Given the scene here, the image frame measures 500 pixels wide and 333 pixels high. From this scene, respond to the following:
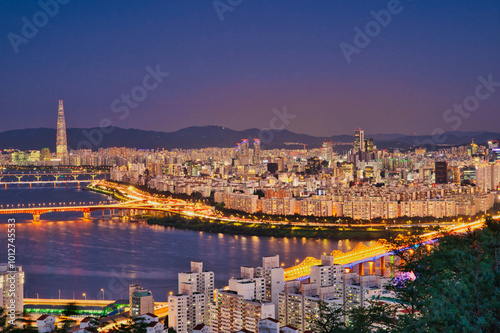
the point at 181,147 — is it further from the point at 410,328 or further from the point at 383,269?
the point at 410,328

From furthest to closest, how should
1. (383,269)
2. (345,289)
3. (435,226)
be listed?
(435,226), (383,269), (345,289)

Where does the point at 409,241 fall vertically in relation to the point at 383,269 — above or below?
above

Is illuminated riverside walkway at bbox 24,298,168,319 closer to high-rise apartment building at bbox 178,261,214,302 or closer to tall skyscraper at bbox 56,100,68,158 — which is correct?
high-rise apartment building at bbox 178,261,214,302

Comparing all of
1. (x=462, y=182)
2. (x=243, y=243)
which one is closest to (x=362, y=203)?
(x=243, y=243)

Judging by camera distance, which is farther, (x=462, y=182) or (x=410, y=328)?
(x=462, y=182)

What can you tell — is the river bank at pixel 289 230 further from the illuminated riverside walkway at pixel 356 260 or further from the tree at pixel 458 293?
the tree at pixel 458 293

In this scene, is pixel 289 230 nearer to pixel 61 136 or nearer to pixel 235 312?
pixel 235 312

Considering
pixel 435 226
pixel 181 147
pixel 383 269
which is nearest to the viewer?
pixel 383 269
